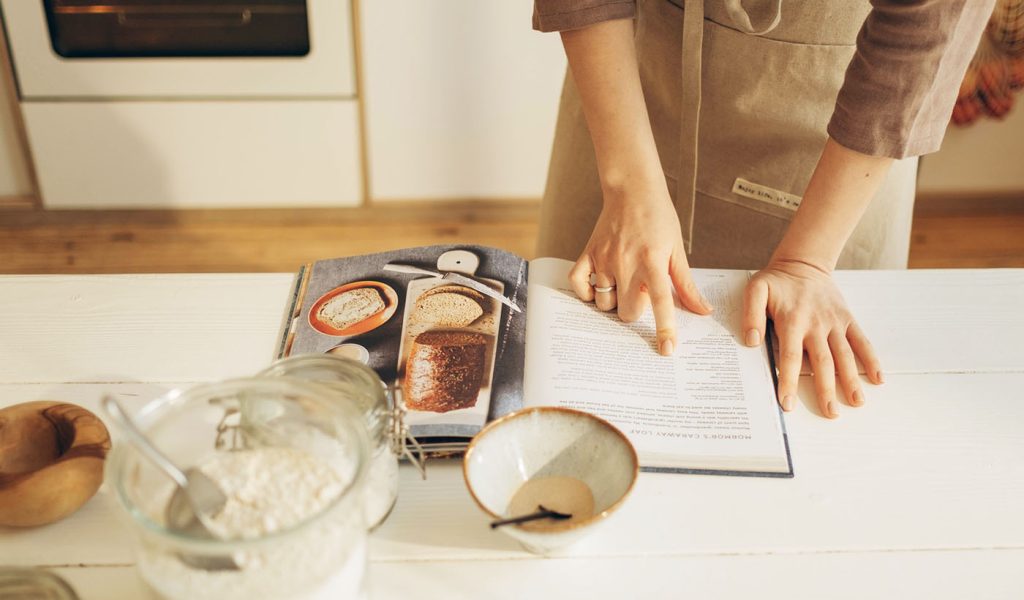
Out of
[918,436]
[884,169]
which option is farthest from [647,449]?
[884,169]

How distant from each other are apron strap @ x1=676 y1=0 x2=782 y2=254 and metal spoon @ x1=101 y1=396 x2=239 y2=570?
2.50 feet

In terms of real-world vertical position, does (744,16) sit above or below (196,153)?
above

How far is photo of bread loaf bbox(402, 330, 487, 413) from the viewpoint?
73cm

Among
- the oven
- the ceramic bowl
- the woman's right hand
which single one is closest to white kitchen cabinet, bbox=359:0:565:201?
the oven

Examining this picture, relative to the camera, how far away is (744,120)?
109 cm

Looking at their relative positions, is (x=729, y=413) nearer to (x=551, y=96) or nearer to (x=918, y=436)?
(x=918, y=436)

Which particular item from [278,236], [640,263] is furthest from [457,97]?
[640,263]

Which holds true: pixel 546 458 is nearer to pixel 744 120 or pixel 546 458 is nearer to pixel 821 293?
pixel 821 293

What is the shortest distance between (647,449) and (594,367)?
0.35 ft

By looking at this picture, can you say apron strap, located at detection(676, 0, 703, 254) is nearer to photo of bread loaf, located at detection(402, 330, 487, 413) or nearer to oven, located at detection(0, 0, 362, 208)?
photo of bread loaf, located at detection(402, 330, 487, 413)

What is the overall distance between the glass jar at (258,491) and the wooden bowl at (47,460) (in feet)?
0.40

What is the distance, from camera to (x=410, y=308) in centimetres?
84

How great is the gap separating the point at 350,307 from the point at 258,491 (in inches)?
13.7

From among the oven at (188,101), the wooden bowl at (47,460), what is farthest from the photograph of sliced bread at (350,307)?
the oven at (188,101)
